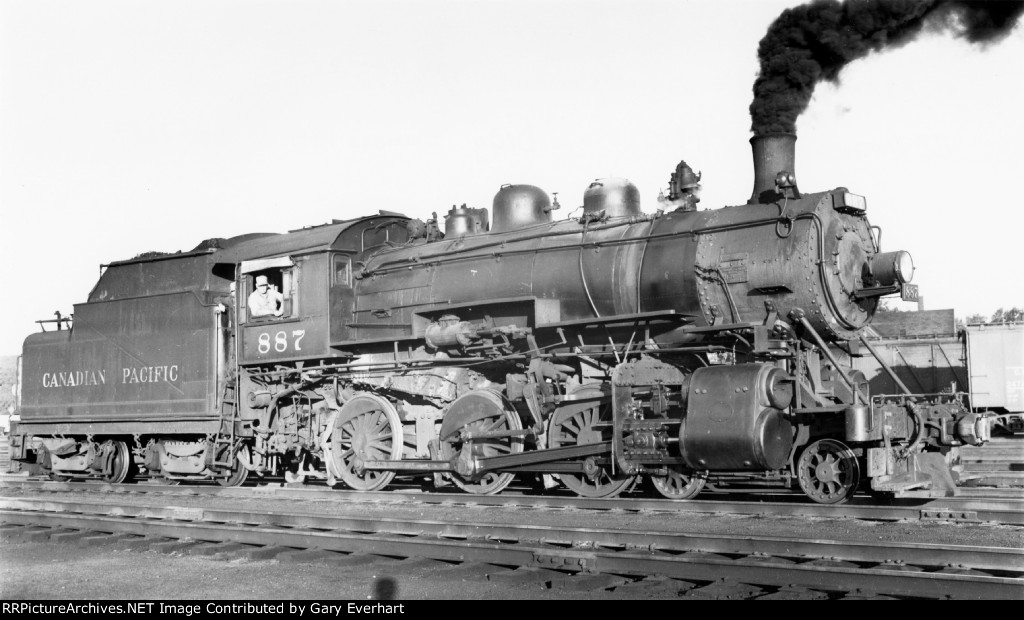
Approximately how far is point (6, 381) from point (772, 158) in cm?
6276

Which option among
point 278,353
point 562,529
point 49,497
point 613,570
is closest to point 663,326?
point 562,529

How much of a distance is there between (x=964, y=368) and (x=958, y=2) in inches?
683

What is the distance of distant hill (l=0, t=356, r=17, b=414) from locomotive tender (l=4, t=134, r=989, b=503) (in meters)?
32.3

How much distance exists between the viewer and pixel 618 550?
24.1ft

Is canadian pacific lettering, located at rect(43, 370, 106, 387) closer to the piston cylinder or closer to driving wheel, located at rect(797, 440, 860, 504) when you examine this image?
the piston cylinder

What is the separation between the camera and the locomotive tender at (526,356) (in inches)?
374

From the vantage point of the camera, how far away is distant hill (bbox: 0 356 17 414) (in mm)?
52656

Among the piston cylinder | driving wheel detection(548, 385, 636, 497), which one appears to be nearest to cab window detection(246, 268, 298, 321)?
driving wheel detection(548, 385, 636, 497)

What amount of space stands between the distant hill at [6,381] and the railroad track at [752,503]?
35.8 meters

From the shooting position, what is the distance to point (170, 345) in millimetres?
14359

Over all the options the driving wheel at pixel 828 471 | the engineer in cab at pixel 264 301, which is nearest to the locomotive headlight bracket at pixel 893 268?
the driving wheel at pixel 828 471

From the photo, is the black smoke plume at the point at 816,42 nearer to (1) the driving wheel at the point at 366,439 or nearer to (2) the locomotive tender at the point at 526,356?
(2) the locomotive tender at the point at 526,356

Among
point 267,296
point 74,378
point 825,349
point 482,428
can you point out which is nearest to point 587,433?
point 482,428

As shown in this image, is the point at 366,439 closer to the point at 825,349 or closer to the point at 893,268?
the point at 825,349
